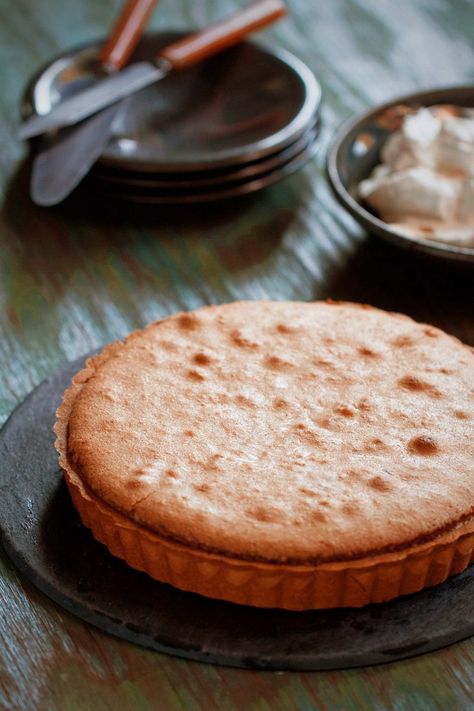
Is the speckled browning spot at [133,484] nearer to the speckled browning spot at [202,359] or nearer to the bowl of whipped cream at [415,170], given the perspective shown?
the speckled browning spot at [202,359]

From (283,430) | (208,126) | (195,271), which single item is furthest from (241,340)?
(208,126)

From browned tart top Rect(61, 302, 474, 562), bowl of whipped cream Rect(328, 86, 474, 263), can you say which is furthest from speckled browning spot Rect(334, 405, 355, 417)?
bowl of whipped cream Rect(328, 86, 474, 263)

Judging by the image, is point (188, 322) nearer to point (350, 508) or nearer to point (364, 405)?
point (364, 405)

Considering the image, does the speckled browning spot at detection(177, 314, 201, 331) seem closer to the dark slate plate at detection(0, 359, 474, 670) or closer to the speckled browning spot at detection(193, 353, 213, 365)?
the speckled browning spot at detection(193, 353, 213, 365)

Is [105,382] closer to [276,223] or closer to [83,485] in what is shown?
[83,485]

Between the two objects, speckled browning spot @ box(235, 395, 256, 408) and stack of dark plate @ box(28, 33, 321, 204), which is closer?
speckled browning spot @ box(235, 395, 256, 408)

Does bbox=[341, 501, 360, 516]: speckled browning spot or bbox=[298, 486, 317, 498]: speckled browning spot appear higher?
bbox=[298, 486, 317, 498]: speckled browning spot

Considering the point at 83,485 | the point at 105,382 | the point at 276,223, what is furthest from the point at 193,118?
the point at 83,485
